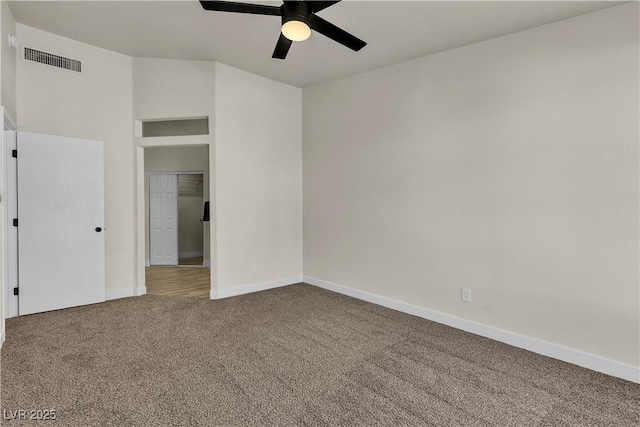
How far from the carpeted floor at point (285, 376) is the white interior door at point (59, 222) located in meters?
0.30

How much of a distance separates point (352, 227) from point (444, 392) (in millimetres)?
2488

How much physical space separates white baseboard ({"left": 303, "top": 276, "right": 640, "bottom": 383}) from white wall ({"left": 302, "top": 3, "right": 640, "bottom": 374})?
6cm

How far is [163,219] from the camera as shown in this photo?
6844 millimetres

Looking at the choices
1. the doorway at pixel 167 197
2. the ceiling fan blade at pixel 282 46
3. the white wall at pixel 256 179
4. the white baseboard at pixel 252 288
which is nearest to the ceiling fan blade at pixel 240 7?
the ceiling fan blade at pixel 282 46

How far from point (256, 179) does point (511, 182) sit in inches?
122

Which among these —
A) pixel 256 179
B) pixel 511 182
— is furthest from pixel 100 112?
pixel 511 182

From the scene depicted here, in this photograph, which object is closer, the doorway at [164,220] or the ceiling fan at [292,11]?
the ceiling fan at [292,11]

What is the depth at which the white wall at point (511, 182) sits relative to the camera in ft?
8.35

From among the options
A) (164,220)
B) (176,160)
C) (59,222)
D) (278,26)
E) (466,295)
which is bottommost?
(466,295)

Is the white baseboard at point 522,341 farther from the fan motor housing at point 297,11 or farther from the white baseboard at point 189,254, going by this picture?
the white baseboard at point 189,254

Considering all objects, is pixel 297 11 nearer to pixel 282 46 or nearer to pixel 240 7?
pixel 240 7

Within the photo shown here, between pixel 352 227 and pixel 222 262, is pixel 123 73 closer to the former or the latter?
pixel 222 262

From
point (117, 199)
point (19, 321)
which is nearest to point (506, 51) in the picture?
point (117, 199)

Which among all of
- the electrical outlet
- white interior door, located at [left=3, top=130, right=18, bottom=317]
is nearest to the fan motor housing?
the electrical outlet
